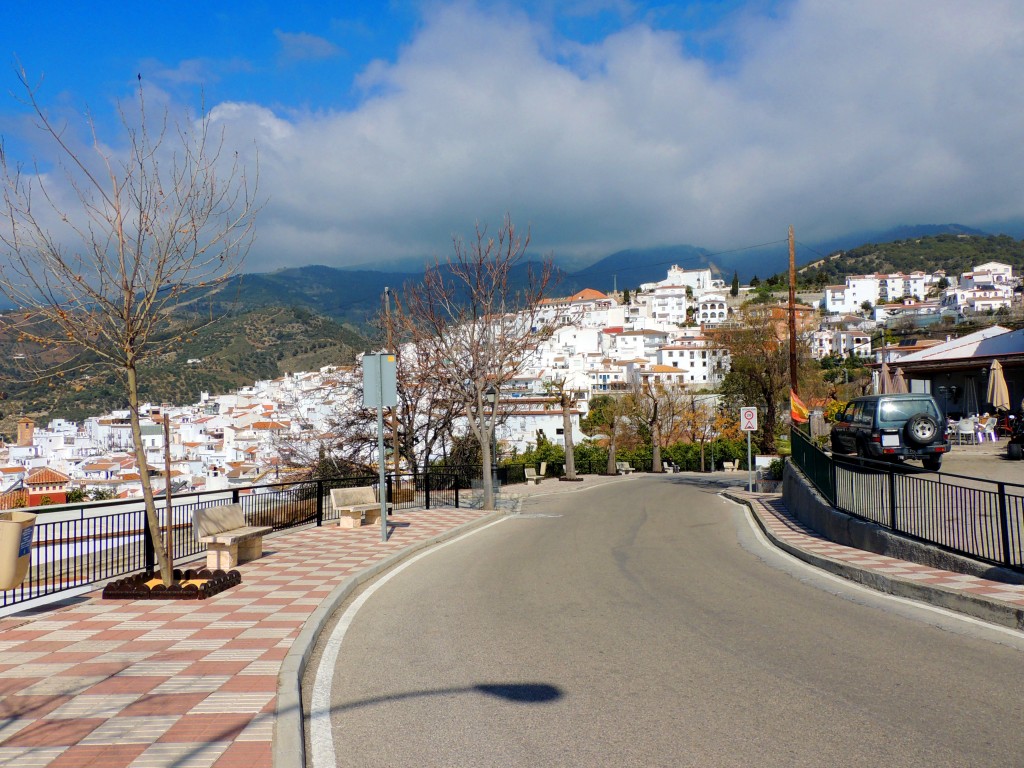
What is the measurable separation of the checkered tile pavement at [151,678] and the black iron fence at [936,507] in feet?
25.9

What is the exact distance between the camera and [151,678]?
5.94 meters

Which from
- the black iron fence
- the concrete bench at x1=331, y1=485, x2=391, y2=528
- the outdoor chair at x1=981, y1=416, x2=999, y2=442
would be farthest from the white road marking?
the outdoor chair at x1=981, y1=416, x2=999, y2=442

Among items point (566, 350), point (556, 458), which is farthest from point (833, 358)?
point (556, 458)

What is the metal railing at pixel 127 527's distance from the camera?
10562 millimetres

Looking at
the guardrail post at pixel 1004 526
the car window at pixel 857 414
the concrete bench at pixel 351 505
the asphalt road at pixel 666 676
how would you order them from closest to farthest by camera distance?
the asphalt road at pixel 666 676 → the guardrail post at pixel 1004 526 → the concrete bench at pixel 351 505 → the car window at pixel 857 414

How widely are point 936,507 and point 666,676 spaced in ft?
20.7

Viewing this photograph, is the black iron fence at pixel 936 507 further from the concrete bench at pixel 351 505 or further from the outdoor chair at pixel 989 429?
the outdoor chair at pixel 989 429

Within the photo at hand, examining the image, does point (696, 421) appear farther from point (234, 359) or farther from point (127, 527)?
point (127, 527)

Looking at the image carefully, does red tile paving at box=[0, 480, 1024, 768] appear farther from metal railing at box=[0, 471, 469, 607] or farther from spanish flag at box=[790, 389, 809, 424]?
spanish flag at box=[790, 389, 809, 424]

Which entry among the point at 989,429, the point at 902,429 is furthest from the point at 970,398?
the point at 902,429

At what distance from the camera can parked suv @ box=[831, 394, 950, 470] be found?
1952 cm

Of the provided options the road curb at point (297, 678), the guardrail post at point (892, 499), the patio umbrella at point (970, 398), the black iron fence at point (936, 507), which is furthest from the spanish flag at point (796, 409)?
the road curb at point (297, 678)

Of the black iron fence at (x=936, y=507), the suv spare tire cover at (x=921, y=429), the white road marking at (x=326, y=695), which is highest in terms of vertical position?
the suv spare tire cover at (x=921, y=429)

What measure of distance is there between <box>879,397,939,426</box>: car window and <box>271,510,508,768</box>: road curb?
47.9 ft
